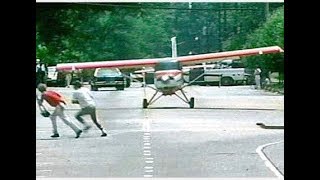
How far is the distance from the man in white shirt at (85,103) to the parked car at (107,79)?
66 millimetres

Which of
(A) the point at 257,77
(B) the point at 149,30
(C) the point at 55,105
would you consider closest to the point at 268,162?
(A) the point at 257,77

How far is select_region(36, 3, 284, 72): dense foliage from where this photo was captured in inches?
169

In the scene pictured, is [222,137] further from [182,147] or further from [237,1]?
[237,1]

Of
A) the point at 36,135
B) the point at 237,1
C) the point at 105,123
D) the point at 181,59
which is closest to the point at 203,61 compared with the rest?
the point at 181,59

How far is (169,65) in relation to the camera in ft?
14.6

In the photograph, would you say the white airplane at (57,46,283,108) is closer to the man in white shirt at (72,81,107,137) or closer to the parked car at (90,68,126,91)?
the parked car at (90,68,126,91)

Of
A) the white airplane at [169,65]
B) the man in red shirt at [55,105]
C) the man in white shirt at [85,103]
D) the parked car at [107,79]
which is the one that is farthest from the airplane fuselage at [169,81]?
the man in red shirt at [55,105]

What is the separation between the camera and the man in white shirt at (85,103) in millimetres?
4359

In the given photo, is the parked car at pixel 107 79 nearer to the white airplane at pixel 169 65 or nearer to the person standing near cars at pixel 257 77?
the white airplane at pixel 169 65

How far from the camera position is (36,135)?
159 inches

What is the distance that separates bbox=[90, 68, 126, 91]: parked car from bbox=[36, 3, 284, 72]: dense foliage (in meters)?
0.10

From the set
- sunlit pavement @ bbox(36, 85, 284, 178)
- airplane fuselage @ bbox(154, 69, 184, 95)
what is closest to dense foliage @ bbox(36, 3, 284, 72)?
airplane fuselage @ bbox(154, 69, 184, 95)

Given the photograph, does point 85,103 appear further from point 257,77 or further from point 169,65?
point 257,77
